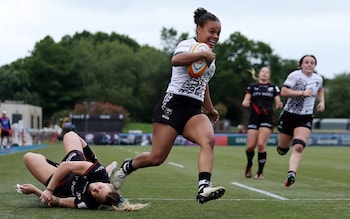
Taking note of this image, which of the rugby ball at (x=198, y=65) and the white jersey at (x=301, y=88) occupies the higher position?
the rugby ball at (x=198, y=65)

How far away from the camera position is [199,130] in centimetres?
739

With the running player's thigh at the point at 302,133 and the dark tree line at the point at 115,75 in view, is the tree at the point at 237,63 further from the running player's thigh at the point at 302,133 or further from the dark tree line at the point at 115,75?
the running player's thigh at the point at 302,133

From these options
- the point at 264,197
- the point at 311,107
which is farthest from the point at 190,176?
the point at 264,197

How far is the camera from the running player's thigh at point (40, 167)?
798cm

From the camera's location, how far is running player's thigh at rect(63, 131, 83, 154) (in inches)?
324

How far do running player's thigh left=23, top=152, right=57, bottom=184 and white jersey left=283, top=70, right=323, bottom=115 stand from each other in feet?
16.1

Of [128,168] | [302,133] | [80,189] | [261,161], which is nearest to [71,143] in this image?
[128,168]

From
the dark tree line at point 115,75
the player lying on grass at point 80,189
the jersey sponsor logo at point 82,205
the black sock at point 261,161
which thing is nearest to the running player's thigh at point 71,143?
the player lying on grass at point 80,189

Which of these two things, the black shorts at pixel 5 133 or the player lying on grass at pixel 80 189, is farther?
the black shorts at pixel 5 133

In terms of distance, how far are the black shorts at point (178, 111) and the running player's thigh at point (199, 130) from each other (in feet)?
0.18

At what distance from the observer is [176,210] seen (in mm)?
7566

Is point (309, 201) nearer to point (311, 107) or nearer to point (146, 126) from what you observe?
point (311, 107)

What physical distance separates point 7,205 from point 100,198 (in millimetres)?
1240

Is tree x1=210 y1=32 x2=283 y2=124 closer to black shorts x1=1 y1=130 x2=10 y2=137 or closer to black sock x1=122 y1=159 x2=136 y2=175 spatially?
black shorts x1=1 y1=130 x2=10 y2=137
